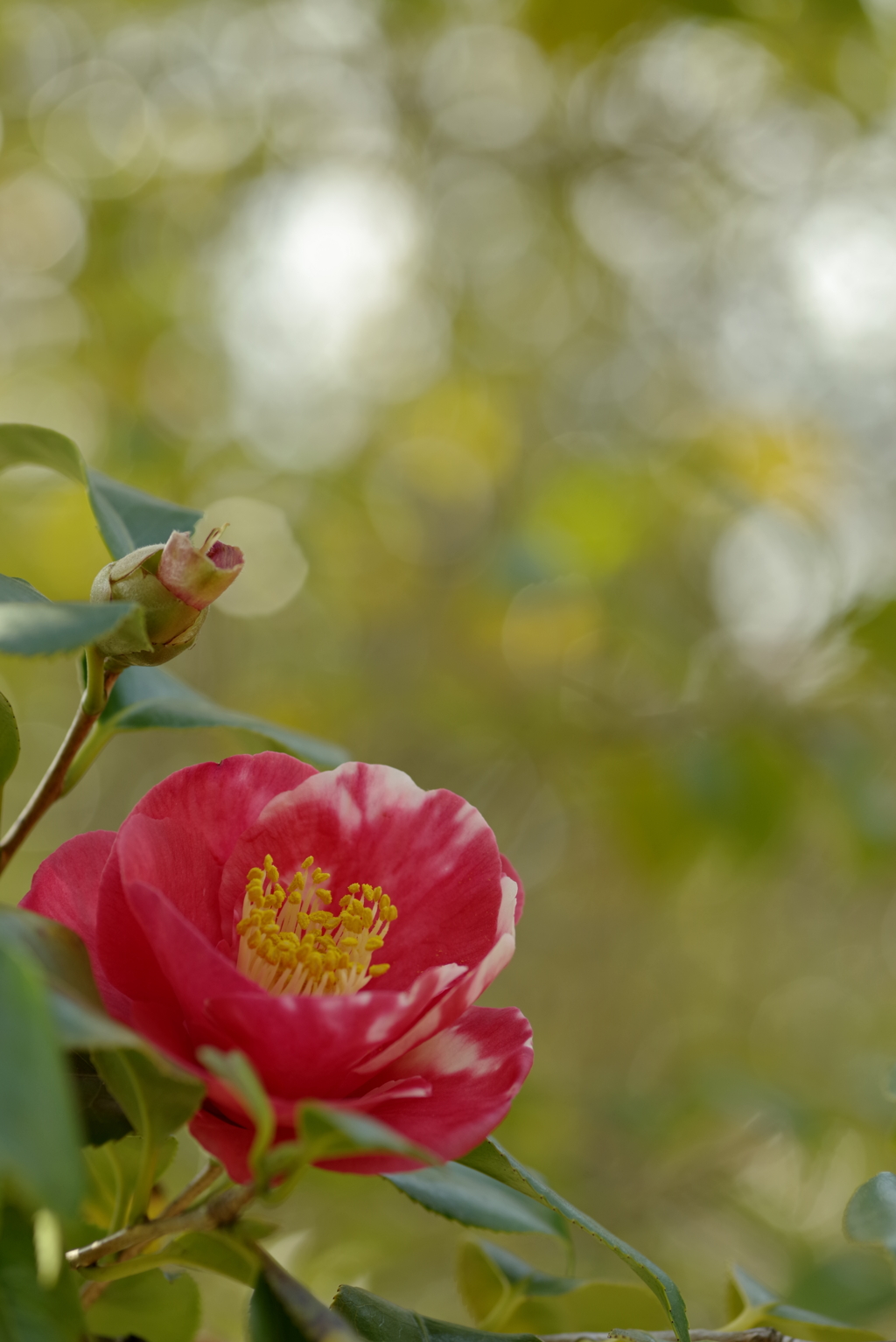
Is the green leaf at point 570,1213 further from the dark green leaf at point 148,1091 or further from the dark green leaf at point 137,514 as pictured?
the dark green leaf at point 137,514

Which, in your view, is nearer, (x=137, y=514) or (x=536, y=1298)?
(x=137, y=514)

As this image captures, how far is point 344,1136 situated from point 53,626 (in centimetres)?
15

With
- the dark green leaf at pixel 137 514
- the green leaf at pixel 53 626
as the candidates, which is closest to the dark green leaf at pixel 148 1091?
the green leaf at pixel 53 626

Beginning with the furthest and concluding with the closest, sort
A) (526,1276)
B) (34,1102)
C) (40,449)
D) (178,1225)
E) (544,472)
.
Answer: (544,472) < (526,1276) < (40,449) < (178,1225) < (34,1102)

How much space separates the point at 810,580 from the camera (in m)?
2.05

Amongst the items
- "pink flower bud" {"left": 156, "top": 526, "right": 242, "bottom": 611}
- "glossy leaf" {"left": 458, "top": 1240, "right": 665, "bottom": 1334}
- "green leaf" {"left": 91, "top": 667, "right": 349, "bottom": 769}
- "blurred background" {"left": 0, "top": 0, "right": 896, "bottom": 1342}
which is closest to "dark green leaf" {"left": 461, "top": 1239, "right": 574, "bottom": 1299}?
"glossy leaf" {"left": 458, "top": 1240, "right": 665, "bottom": 1334}

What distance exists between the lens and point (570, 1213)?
0.37 m

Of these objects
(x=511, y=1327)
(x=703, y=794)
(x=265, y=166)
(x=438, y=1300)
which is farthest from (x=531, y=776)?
(x=511, y=1327)

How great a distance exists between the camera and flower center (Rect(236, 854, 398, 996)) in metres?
0.37

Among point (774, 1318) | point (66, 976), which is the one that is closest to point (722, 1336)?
point (774, 1318)

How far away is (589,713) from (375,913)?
5.09 feet

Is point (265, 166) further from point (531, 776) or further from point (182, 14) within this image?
point (531, 776)

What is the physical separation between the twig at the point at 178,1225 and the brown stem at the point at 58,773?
0.11 metres

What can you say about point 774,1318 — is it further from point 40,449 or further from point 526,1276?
point 40,449
